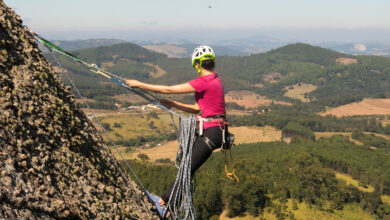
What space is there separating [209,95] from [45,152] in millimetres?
2729

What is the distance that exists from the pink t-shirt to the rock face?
6.29 feet

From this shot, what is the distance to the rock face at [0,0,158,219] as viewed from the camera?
123 inches

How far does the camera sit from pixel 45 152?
3.60 m

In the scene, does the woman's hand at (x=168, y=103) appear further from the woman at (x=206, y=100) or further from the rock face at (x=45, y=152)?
the rock face at (x=45, y=152)

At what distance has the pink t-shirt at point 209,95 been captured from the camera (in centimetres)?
498

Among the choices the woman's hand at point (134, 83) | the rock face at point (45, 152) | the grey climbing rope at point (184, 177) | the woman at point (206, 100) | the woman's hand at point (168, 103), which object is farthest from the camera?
the woman's hand at point (168, 103)

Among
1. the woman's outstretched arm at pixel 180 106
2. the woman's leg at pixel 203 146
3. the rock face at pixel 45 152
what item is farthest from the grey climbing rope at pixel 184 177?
the rock face at pixel 45 152

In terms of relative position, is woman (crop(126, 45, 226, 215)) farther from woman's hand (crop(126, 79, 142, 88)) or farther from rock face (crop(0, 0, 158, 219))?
rock face (crop(0, 0, 158, 219))

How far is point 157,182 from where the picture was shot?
49719 millimetres

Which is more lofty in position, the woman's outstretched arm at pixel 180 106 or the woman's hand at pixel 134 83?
the woman's hand at pixel 134 83

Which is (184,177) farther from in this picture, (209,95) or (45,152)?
(45,152)

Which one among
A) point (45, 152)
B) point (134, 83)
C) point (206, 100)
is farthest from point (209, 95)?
point (45, 152)

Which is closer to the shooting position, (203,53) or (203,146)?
(203,53)

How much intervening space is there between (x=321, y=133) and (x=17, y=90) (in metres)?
156
